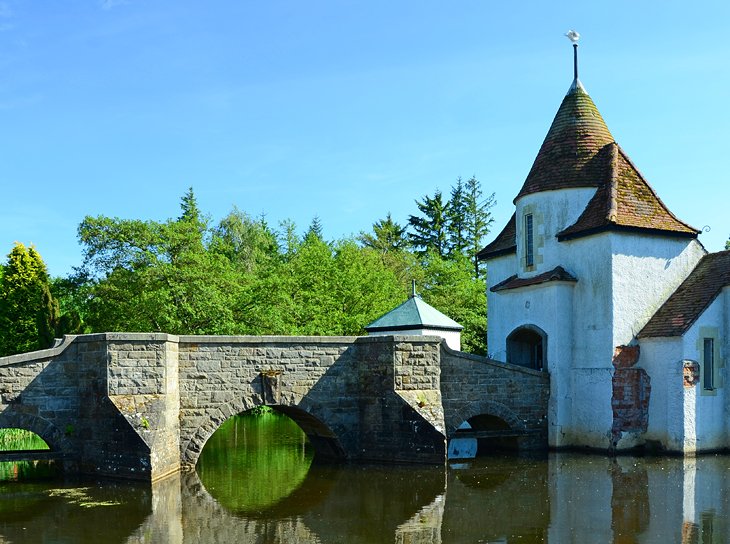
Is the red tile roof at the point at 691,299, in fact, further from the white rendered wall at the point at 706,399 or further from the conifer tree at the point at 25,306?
the conifer tree at the point at 25,306

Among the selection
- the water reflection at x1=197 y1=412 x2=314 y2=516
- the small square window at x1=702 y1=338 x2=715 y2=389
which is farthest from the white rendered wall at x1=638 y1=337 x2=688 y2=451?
the water reflection at x1=197 y1=412 x2=314 y2=516

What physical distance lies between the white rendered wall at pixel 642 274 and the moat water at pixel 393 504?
332 centimetres

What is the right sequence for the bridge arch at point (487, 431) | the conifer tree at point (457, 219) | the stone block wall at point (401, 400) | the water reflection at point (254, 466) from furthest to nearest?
the conifer tree at point (457, 219) → the bridge arch at point (487, 431) → the stone block wall at point (401, 400) → the water reflection at point (254, 466)

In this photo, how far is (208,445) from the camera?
23.5 m

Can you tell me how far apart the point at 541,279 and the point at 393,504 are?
893cm

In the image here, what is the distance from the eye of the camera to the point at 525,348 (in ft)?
75.0

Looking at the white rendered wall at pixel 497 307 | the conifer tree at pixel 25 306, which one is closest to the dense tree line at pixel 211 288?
the conifer tree at pixel 25 306

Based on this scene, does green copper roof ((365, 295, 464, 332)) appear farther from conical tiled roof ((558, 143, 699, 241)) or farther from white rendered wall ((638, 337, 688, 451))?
white rendered wall ((638, 337, 688, 451))

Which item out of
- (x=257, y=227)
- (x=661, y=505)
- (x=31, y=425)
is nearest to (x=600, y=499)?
(x=661, y=505)

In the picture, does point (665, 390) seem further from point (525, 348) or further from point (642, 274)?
point (525, 348)

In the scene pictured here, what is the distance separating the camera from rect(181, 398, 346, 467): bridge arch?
17.2m

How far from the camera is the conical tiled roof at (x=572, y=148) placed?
21234 mm

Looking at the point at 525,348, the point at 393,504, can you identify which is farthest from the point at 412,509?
the point at 525,348

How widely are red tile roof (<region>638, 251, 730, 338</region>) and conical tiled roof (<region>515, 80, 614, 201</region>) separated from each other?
3387 millimetres
